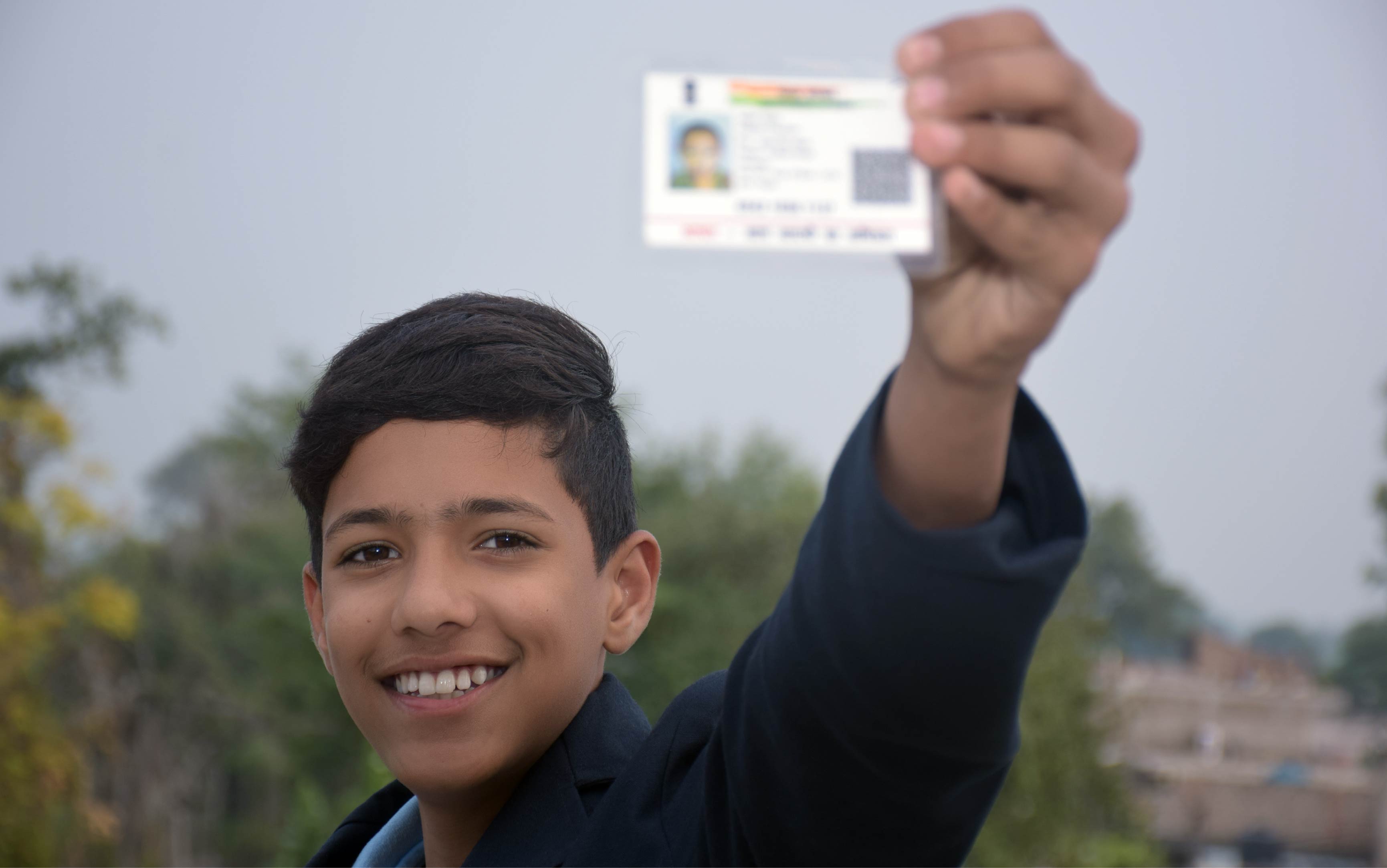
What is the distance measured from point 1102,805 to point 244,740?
23567mm

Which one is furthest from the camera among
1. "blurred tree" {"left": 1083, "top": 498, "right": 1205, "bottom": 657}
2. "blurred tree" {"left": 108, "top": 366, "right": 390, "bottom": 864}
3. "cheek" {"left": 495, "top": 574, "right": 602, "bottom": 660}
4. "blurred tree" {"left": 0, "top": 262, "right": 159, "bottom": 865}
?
"blurred tree" {"left": 1083, "top": 498, "right": 1205, "bottom": 657}

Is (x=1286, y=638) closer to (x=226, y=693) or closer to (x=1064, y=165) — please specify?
(x=226, y=693)

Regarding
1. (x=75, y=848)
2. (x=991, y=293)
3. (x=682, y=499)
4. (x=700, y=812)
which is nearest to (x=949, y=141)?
(x=991, y=293)

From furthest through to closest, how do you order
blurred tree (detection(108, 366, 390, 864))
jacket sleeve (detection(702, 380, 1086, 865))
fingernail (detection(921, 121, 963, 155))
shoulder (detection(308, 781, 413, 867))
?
blurred tree (detection(108, 366, 390, 864)) < shoulder (detection(308, 781, 413, 867)) < jacket sleeve (detection(702, 380, 1086, 865)) < fingernail (detection(921, 121, 963, 155))

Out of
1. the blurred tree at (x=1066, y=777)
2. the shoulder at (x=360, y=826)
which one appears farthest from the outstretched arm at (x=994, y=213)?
the blurred tree at (x=1066, y=777)

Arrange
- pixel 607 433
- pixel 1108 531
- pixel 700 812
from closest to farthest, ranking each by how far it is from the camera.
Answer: pixel 700 812, pixel 607 433, pixel 1108 531

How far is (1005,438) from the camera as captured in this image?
1.16 metres

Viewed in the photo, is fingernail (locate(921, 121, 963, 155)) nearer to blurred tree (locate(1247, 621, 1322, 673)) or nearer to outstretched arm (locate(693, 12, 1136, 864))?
outstretched arm (locate(693, 12, 1136, 864))

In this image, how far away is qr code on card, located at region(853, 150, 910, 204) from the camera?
104cm

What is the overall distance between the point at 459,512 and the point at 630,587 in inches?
18.1

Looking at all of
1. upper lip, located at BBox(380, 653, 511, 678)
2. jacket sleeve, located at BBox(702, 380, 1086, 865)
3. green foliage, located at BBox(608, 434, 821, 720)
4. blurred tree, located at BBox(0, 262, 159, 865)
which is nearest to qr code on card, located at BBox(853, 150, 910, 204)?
jacket sleeve, located at BBox(702, 380, 1086, 865)

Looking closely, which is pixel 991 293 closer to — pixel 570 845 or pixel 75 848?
pixel 570 845

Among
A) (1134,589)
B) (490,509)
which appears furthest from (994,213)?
(1134,589)

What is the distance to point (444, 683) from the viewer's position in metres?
1.87
